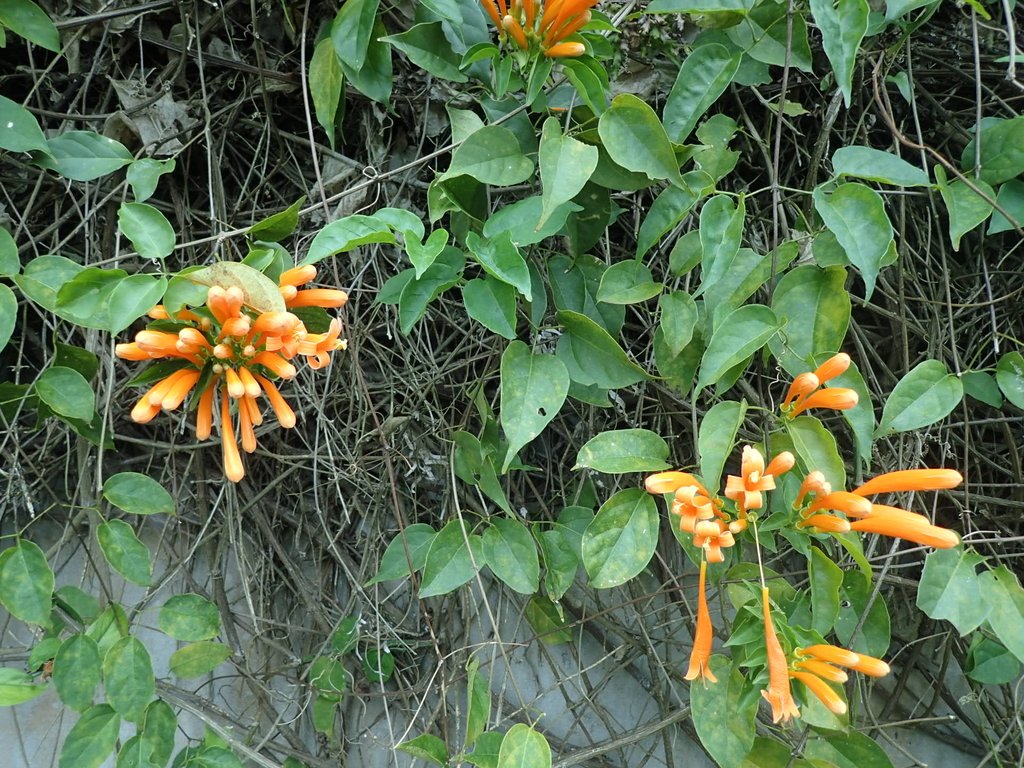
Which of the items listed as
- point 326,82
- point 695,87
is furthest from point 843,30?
point 326,82

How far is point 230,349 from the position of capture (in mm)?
920

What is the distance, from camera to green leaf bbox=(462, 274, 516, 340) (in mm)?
1047

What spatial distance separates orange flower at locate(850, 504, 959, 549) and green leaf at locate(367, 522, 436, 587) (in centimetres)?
70

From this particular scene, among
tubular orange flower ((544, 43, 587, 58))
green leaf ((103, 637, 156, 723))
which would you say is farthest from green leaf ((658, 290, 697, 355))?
green leaf ((103, 637, 156, 723))

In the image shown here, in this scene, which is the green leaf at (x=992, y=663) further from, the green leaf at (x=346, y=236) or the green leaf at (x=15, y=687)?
the green leaf at (x=15, y=687)

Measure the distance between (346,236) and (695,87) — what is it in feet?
1.81

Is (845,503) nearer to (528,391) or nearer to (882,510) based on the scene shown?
(882,510)

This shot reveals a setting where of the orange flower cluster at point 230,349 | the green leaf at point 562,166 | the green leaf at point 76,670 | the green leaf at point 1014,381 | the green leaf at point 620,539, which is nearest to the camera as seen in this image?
the orange flower cluster at point 230,349

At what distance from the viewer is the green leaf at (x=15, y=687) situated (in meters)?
1.10

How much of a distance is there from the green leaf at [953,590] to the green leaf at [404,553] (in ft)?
2.50

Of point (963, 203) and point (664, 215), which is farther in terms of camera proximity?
point (963, 203)

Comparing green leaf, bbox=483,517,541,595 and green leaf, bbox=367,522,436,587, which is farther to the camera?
green leaf, bbox=367,522,436,587

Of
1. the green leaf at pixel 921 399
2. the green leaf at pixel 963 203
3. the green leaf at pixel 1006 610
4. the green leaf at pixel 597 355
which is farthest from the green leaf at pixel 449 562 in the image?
the green leaf at pixel 963 203

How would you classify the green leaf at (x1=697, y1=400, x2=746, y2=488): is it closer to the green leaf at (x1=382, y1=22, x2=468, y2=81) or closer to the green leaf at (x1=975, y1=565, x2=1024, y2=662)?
the green leaf at (x1=975, y1=565, x2=1024, y2=662)
